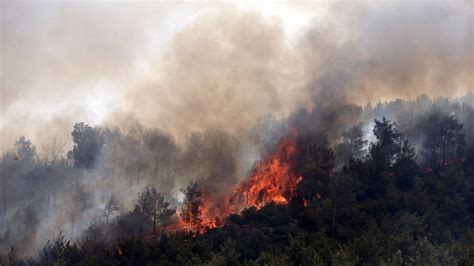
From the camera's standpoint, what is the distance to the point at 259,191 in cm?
9169

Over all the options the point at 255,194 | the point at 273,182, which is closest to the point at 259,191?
the point at 255,194

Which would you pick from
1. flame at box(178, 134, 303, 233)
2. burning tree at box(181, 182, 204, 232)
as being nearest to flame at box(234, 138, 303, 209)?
flame at box(178, 134, 303, 233)

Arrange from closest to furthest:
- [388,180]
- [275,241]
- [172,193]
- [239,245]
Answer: [239,245]
[275,241]
[388,180]
[172,193]

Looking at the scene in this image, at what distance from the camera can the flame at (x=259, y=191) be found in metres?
87.3

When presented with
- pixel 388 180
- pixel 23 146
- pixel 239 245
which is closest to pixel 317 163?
pixel 388 180

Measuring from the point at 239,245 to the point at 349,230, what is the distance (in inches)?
590

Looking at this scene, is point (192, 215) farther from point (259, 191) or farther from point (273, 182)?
point (273, 182)

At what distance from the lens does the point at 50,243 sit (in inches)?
3243

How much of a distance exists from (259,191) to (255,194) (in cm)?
103

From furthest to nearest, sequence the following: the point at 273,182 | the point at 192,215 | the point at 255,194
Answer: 1. the point at 273,182
2. the point at 255,194
3. the point at 192,215

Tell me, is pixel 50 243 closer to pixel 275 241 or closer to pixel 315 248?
pixel 275 241

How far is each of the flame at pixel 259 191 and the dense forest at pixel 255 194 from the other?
0.27m

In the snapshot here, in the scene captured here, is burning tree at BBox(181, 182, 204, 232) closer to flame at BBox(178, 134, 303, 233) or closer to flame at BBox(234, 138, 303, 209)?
flame at BBox(178, 134, 303, 233)

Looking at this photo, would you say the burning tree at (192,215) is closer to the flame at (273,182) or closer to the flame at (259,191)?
the flame at (259,191)
